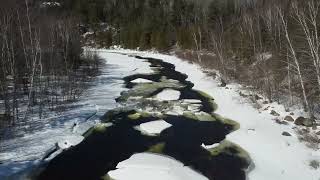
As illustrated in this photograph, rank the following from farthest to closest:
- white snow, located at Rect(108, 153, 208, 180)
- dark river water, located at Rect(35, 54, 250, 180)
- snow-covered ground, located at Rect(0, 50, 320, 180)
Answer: dark river water, located at Rect(35, 54, 250, 180) < snow-covered ground, located at Rect(0, 50, 320, 180) < white snow, located at Rect(108, 153, 208, 180)

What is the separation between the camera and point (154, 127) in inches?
950

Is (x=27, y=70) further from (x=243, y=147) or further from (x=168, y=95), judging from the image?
(x=243, y=147)

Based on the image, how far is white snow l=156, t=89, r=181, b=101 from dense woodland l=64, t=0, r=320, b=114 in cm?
674

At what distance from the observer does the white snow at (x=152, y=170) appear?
1638cm

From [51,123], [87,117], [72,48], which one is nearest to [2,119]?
[51,123]

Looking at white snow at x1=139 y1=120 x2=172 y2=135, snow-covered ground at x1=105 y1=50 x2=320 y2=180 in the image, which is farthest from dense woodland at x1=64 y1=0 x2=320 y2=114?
white snow at x1=139 y1=120 x2=172 y2=135

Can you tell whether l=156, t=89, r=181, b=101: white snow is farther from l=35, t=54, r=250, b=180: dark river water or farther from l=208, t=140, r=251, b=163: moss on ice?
l=208, t=140, r=251, b=163: moss on ice

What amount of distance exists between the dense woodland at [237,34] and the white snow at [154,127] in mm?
8276

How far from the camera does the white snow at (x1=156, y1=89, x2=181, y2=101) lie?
33.6 meters

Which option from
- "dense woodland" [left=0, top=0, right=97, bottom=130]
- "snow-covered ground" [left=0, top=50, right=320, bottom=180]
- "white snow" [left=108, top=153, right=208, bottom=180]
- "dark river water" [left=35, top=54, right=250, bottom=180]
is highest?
"dense woodland" [left=0, top=0, right=97, bottom=130]

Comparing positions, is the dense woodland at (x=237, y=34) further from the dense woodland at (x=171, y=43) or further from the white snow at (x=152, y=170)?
the white snow at (x=152, y=170)

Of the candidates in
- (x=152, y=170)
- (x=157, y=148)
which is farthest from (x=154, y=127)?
(x=152, y=170)

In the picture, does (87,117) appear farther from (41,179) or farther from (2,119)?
(41,179)

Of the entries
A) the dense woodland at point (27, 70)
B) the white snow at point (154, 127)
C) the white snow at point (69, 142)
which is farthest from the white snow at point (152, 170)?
the dense woodland at point (27, 70)
